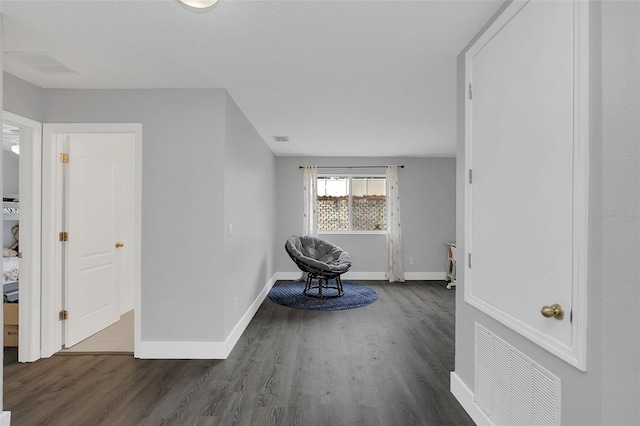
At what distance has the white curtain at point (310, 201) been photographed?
6.44m

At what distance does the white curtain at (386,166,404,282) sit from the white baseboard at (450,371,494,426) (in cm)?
406

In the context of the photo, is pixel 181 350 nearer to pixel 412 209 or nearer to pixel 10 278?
pixel 10 278

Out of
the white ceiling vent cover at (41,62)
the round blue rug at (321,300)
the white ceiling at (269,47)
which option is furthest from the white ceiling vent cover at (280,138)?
the white ceiling vent cover at (41,62)

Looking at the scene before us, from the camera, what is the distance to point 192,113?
301 cm

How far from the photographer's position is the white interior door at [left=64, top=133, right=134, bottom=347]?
10.6 ft

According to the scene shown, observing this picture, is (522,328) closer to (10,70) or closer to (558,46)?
(558,46)

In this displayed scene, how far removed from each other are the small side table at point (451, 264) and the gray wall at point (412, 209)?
8.4 inches

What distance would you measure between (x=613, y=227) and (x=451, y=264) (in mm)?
5426

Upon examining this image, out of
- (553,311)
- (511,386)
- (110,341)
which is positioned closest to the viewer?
(553,311)

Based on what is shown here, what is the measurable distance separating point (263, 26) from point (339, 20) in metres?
0.46

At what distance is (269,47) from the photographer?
224 cm

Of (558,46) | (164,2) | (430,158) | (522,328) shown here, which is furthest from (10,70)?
(430,158)

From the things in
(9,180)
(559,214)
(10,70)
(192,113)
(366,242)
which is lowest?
(366,242)

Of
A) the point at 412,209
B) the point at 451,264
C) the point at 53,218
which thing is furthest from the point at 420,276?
the point at 53,218
